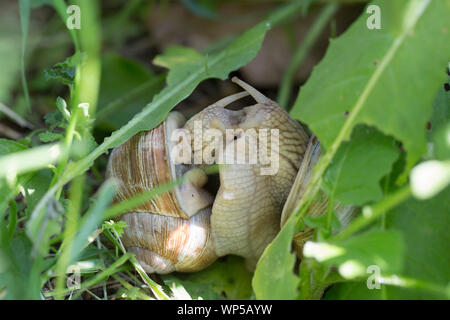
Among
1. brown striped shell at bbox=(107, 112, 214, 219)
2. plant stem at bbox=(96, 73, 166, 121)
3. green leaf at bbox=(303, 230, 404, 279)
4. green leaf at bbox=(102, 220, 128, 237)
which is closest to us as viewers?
green leaf at bbox=(303, 230, 404, 279)

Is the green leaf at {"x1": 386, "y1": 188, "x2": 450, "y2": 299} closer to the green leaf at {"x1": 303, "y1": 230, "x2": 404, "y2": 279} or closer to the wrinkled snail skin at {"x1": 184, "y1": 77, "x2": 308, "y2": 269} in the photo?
the green leaf at {"x1": 303, "y1": 230, "x2": 404, "y2": 279}

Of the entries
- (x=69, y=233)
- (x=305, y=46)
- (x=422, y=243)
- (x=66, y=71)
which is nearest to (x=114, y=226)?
(x=69, y=233)

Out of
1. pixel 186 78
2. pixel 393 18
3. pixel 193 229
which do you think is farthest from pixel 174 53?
pixel 393 18

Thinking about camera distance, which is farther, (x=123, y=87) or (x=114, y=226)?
(x=123, y=87)

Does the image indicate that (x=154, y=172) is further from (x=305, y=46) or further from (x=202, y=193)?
(x=305, y=46)

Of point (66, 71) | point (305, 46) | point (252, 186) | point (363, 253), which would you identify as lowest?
→ point (363, 253)

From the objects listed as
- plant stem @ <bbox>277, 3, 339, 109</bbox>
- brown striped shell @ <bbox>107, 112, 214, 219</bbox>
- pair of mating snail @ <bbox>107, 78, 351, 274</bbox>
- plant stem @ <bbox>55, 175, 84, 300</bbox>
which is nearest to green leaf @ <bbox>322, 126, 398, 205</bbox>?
pair of mating snail @ <bbox>107, 78, 351, 274</bbox>

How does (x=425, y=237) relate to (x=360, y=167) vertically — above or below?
below
